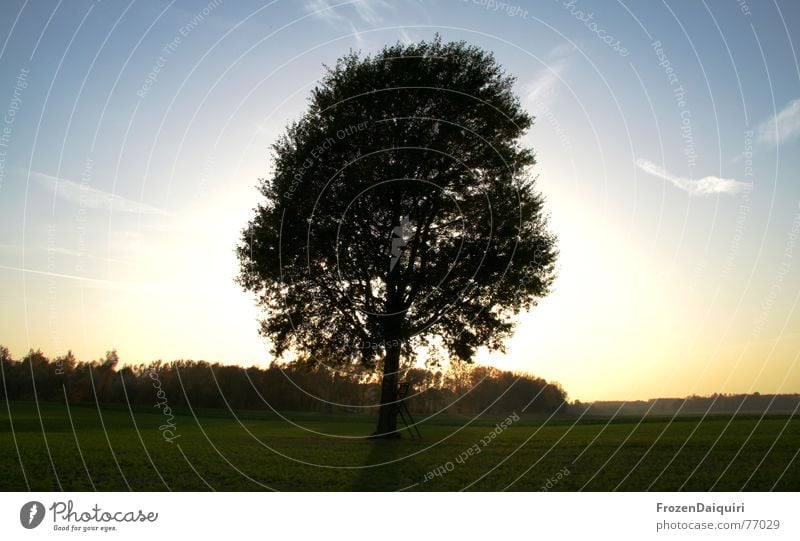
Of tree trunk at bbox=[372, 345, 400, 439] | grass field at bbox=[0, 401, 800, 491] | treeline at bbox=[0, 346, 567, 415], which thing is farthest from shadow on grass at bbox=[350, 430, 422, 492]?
treeline at bbox=[0, 346, 567, 415]

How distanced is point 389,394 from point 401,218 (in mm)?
8730

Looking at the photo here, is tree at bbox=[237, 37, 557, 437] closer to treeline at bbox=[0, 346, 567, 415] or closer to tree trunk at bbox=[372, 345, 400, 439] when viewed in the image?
tree trunk at bbox=[372, 345, 400, 439]

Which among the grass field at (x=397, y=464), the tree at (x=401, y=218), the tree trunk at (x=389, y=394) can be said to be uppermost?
the tree at (x=401, y=218)

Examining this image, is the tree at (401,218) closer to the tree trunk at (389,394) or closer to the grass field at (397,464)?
the tree trunk at (389,394)

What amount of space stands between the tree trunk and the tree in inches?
2.7

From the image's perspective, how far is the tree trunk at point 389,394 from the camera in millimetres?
30547

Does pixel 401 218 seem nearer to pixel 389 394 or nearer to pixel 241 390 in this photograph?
pixel 389 394

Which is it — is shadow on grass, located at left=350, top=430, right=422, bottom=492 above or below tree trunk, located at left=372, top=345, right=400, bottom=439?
below

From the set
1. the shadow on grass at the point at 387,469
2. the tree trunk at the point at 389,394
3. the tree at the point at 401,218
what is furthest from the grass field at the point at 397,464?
the tree at the point at 401,218

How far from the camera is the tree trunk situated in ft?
100

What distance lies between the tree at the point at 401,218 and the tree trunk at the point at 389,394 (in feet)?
0.23

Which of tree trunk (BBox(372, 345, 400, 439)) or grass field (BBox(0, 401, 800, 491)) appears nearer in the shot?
grass field (BBox(0, 401, 800, 491))

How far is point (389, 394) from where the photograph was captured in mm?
30500
